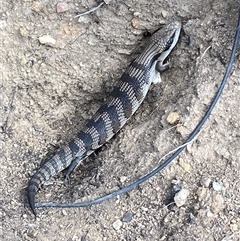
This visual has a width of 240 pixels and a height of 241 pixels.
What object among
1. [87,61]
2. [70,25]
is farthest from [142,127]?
[70,25]

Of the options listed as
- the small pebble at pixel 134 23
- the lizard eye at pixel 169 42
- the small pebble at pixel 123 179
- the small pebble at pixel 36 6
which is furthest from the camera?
the lizard eye at pixel 169 42

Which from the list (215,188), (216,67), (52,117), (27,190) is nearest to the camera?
(215,188)

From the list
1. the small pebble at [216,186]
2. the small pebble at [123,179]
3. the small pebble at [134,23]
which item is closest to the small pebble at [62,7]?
the small pebble at [134,23]

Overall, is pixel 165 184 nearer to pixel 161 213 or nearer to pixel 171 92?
pixel 161 213

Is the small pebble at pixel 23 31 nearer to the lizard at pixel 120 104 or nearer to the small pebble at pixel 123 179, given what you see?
the lizard at pixel 120 104

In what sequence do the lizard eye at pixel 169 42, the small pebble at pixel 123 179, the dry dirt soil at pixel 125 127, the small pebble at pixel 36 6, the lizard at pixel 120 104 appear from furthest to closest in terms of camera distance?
1. the lizard at pixel 120 104
2. the lizard eye at pixel 169 42
3. the small pebble at pixel 36 6
4. the small pebble at pixel 123 179
5. the dry dirt soil at pixel 125 127

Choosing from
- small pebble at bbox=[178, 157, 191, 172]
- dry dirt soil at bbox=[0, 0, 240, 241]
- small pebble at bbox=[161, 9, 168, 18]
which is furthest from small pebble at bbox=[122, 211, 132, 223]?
small pebble at bbox=[161, 9, 168, 18]
